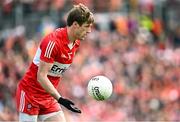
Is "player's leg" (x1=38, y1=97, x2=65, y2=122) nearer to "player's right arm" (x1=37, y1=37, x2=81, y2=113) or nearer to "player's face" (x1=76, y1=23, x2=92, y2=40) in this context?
"player's right arm" (x1=37, y1=37, x2=81, y2=113)

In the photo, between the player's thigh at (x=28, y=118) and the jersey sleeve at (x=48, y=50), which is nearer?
the jersey sleeve at (x=48, y=50)

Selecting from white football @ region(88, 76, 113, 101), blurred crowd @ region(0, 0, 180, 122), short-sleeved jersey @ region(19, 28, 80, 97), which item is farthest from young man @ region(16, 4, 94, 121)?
blurred crowd @ region(0, 0, 180, 122)

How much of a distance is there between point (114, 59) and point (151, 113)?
176cm

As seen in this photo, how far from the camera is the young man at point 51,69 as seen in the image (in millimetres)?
9203

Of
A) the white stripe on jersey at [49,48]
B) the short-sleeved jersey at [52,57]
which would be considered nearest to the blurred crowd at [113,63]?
the short-sleeved jersey at [52,57]

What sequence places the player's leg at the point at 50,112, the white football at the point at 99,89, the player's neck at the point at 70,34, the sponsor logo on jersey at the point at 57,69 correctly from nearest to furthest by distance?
the player's neck at the point at 70,34 < the sponsor logo on jersey at the point at 57,69 < the white football at the point at 99,89 < the player's leg at the point at 50,112

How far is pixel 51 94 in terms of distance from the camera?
9.23 m

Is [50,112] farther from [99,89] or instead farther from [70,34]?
[70,34]

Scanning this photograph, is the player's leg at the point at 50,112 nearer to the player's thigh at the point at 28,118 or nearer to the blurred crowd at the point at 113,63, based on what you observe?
the player's thigh at the point at 28,118

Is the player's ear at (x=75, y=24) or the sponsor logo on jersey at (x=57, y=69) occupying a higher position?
the player's ear at (x=75, y=24)

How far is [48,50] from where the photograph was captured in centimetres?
923

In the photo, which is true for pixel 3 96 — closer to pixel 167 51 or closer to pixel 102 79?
pixel 102 79

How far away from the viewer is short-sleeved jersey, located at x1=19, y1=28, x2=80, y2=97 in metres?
9.24

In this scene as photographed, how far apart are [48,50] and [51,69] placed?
348 millimetres
